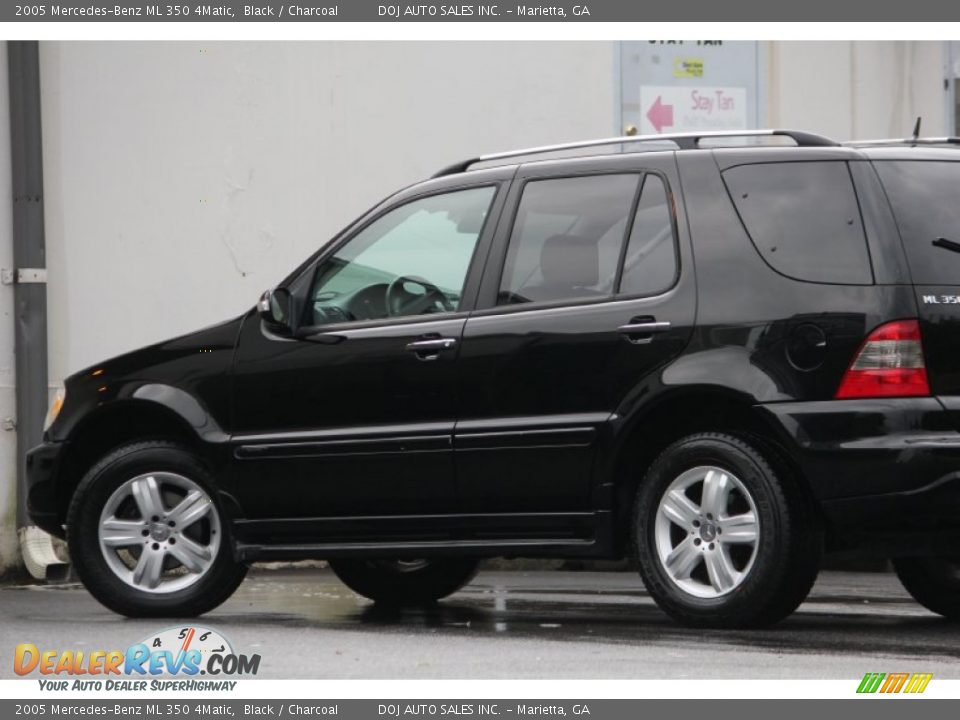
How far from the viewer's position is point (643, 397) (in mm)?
7195

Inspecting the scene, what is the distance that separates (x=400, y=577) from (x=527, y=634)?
5.45 feet

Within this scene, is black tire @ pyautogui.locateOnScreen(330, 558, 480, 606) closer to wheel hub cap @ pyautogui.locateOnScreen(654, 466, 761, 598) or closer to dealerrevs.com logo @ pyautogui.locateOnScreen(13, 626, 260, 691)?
dealerrevs.com logo @ pyautogui.locateOnScreen(13, 626, 260, 691)

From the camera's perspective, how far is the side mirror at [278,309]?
8094mm

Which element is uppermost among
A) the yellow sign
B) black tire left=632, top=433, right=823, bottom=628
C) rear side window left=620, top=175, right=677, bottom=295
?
the yellow sign

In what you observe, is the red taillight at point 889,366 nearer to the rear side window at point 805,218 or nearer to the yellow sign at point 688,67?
the rear side window at point 805,218

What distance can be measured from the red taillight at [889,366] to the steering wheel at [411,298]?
174cm

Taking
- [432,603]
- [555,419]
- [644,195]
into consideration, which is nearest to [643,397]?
[555,419]

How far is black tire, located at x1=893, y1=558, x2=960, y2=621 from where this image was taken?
8.26 metres

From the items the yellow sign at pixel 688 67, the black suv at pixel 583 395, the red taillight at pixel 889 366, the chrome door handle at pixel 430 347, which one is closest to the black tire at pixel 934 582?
the black suv at pixel 583 395

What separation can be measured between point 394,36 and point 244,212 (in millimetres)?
1471

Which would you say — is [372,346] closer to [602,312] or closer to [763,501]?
[602,312]

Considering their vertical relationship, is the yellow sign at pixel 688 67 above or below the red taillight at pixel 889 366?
above

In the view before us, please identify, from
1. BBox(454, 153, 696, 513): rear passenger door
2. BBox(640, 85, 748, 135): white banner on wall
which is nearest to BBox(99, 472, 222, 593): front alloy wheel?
BBox(454, 153, 696, 513): rear passenger door

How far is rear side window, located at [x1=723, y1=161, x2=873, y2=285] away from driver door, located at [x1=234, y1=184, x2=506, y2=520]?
3.71ft
